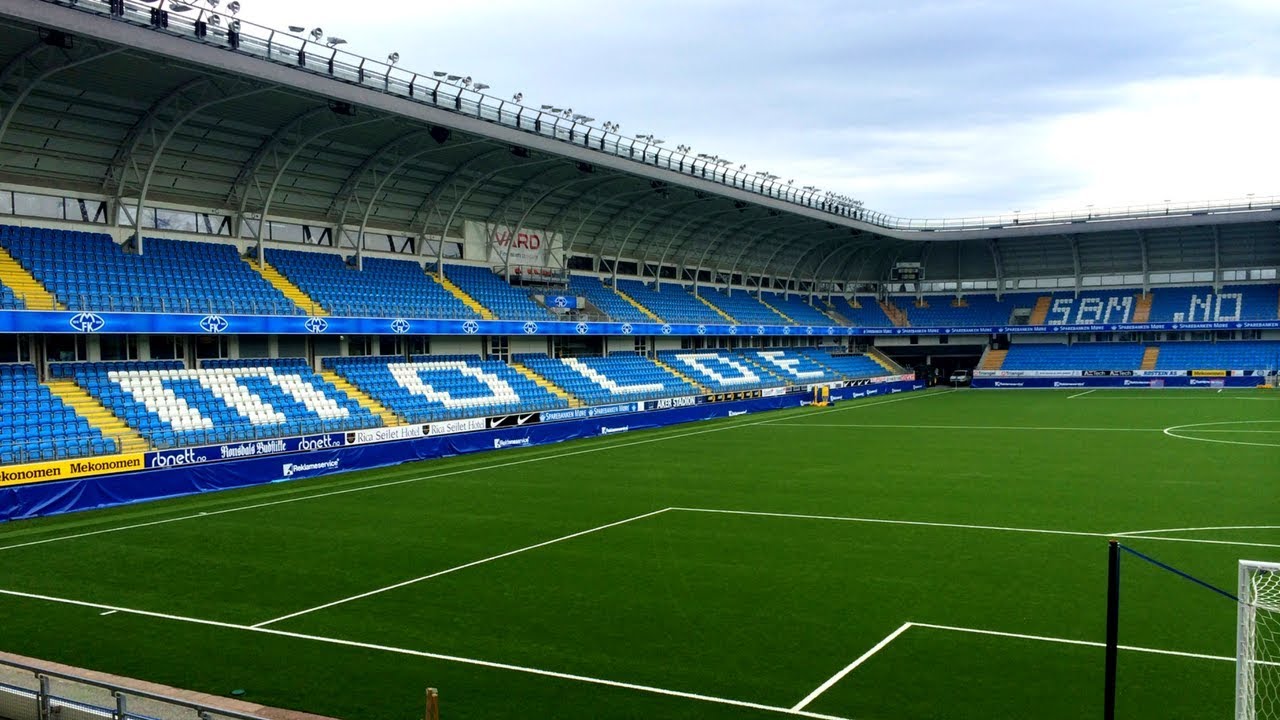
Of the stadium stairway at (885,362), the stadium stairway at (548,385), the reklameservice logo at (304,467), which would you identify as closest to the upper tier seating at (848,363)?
the stadium stairway at (885,362)

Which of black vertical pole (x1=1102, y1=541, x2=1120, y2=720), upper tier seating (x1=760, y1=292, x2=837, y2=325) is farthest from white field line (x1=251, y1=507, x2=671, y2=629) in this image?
upper tier seating (x1=760, y1=292, x2=837, y2=325)

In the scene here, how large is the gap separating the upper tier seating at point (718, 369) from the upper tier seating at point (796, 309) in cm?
1127

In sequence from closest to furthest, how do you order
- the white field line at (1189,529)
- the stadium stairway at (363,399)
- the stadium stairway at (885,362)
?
the white field line at (1189,529), the stadium stairway at (363,399), the stadium stairway at (885,362)

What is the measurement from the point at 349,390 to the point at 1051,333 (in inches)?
2391

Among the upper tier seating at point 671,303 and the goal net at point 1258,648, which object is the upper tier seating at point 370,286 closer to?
the upper tier seating at point 671,303

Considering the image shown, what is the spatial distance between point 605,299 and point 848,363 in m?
28.7

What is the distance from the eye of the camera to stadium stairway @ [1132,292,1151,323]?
71000 millimetres

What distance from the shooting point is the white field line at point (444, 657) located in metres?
10.1

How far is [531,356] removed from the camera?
162 ft

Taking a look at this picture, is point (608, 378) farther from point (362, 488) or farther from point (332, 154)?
point (362, 488)

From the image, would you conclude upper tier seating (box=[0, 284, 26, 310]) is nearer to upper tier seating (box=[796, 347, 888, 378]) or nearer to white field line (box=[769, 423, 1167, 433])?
white field line (box=[769, 423, 1167, 433])

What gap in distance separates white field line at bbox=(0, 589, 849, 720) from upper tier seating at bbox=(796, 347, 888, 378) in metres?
61.7

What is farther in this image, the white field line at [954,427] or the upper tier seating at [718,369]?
the upper tier seating at [718,369]

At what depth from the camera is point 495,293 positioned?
47125mm
